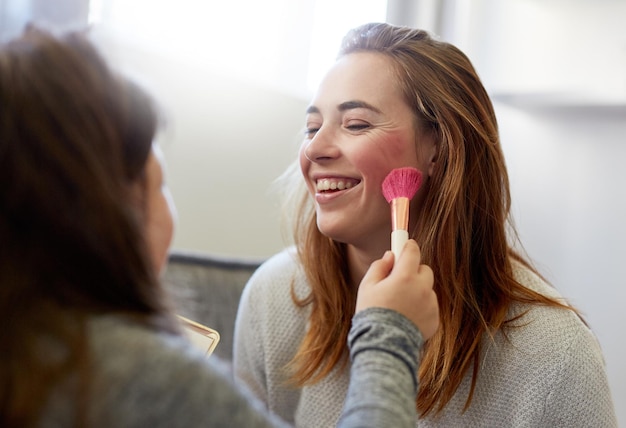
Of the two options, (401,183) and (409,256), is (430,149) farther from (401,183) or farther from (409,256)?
(409,256)

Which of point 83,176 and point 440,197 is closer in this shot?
point 83,176

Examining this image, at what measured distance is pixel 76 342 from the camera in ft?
2.00

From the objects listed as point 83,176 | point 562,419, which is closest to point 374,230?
point 562,419

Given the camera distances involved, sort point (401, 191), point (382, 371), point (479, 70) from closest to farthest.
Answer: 1. point (382, 371)
2. point (401, 191)
3. point (479, 70)

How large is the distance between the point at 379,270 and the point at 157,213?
25cm

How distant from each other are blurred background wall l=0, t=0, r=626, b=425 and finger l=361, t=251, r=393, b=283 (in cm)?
75

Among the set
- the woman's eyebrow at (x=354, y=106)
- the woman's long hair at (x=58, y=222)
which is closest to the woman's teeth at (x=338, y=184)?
the woman's eyebrow at (x=354, y=106)

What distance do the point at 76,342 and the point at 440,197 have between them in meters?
0.73

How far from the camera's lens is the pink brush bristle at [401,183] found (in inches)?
45.1

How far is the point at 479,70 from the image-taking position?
2074 mm

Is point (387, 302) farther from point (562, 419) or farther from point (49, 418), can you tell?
point (562, 419)

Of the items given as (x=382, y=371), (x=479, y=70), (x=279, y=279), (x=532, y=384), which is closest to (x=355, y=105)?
(x=279, y=279)

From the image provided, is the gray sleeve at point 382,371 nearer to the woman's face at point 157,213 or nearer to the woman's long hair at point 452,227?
the woman's face at point 157,213

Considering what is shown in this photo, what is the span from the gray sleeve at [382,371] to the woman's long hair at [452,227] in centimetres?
40
